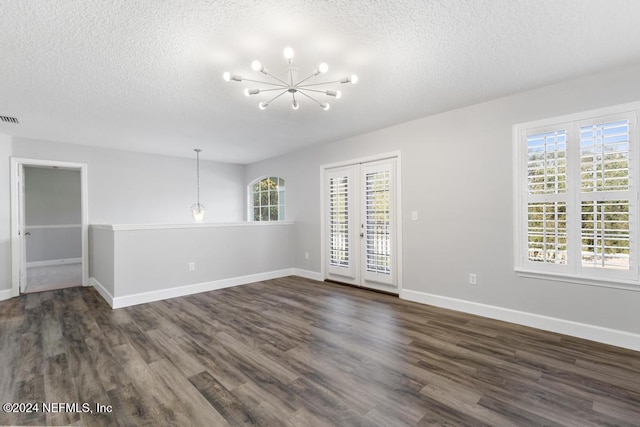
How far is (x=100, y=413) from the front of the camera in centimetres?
176

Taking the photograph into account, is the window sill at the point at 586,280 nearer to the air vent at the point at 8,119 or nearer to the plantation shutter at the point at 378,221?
the plantation shutter at the point at 378,221

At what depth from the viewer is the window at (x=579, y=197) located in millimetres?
2570

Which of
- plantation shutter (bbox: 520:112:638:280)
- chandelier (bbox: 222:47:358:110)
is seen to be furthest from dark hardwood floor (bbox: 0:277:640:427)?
chandelier (bbox: 222:47:358:110)

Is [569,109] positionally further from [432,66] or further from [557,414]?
[557,414]

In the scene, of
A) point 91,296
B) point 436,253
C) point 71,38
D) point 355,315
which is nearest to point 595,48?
point 436,253

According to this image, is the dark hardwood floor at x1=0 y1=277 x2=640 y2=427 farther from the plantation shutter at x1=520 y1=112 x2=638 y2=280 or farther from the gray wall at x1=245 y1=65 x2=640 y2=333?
the plantation shutter at x1=520 y1=112 x2=638 y2=280

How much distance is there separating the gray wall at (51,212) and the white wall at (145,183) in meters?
2.73

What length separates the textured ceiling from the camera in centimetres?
184

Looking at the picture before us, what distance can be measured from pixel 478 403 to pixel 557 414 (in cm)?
43

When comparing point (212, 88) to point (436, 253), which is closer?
point (212, 88)

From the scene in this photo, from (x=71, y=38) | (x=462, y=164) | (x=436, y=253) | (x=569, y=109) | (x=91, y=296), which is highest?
(x=71, y=38)

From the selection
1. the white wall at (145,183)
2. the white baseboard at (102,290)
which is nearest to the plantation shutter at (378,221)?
the white wall at (145,183)

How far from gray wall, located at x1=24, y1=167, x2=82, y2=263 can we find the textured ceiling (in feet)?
16.1

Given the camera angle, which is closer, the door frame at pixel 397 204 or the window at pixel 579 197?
the window at pixel 579 197
